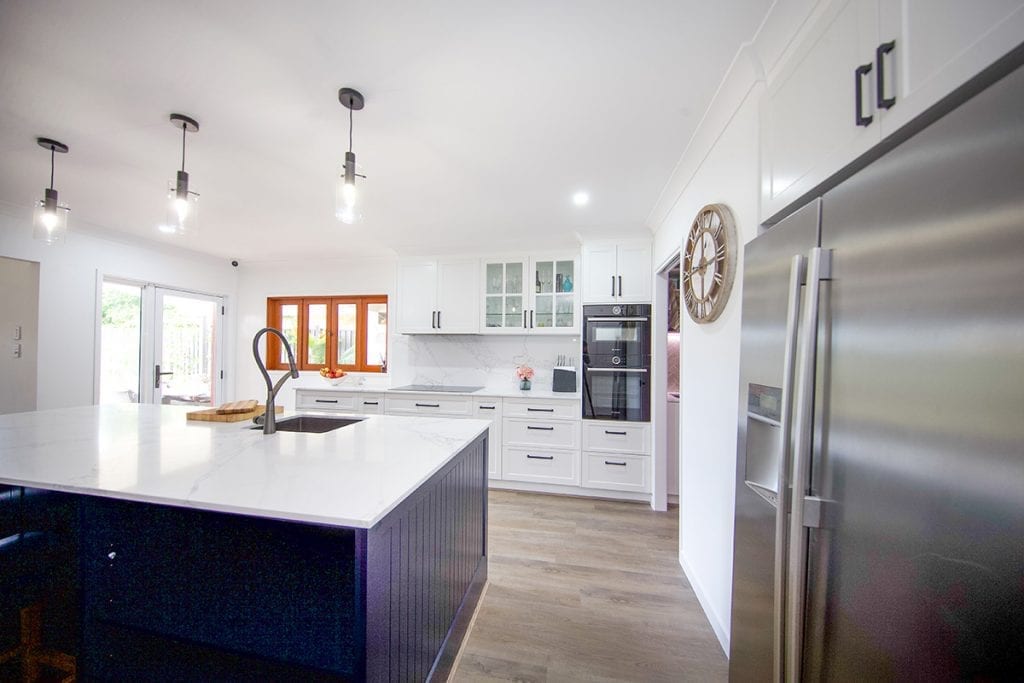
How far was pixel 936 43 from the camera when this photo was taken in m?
0.66

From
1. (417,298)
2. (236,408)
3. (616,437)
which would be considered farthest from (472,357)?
(236,408)

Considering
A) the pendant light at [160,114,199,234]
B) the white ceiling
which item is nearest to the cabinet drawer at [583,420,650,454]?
the white ceiling

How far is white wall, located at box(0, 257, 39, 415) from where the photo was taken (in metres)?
3.10

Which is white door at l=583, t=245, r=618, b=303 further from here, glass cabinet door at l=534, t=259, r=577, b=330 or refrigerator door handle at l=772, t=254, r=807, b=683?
refrigerator door handle at l=772, t=254, r=807, b=683

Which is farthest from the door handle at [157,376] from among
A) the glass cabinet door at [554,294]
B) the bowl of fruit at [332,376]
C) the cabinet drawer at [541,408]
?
the glass cabinet door at [554,294]

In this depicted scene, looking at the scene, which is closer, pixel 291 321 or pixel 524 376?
pixel 524 376

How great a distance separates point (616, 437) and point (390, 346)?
9.11ft

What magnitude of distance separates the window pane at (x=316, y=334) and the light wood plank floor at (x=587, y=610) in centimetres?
320

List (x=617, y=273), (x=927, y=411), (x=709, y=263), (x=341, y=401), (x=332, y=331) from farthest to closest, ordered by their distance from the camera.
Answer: (x=332, y=331)
(x=341, y=401)
(x=617, y=273)
(x=709, y=263)
(x=927, y=411)

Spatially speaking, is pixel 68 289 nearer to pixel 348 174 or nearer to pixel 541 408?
pixel 348 174

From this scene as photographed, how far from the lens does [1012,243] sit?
18.6 inches

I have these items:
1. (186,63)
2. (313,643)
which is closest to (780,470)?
(313,643)

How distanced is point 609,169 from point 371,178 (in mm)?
1543

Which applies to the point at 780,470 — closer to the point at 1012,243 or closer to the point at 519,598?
the point at 1012,243
